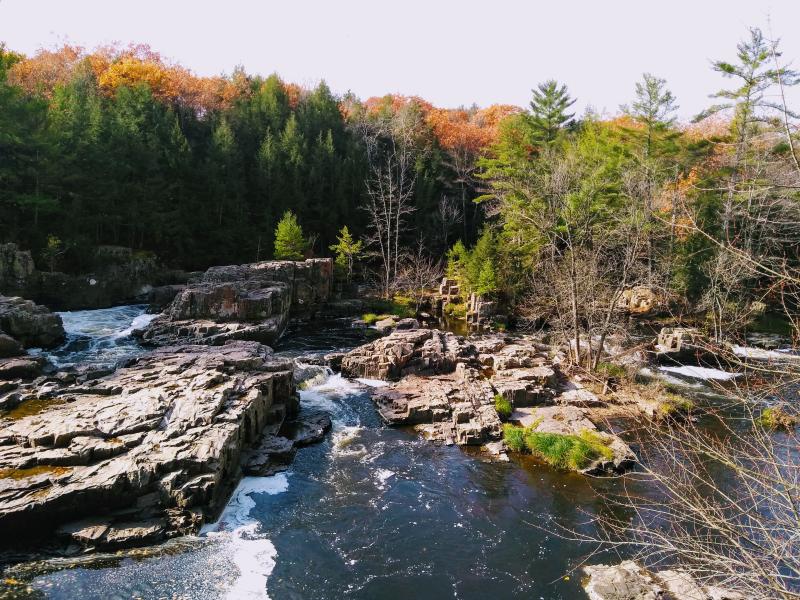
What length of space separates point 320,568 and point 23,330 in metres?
20.1

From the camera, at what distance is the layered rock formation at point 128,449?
10820 millimetres

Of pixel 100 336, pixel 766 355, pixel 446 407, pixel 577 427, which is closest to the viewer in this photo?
pixel 766 355

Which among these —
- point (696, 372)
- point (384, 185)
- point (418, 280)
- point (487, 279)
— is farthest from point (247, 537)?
point (384, 185)

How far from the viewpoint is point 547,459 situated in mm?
15109

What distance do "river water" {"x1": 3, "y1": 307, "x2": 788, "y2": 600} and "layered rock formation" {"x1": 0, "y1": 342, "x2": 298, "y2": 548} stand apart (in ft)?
2.48

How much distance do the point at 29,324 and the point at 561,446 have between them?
23312 millimetres

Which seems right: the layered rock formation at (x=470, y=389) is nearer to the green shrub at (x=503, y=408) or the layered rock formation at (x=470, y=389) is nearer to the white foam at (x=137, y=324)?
the green shrub at (x=503, y=408)

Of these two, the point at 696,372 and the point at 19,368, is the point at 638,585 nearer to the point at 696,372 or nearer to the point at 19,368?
the point at 696,372

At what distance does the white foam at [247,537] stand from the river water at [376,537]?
27 millimetres

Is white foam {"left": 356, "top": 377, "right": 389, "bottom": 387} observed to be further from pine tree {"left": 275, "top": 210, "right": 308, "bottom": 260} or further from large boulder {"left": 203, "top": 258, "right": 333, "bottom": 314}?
pine tree {"left": 275, "top": 210, "right": 308, "bottom": 260}

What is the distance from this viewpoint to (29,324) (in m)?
23.0


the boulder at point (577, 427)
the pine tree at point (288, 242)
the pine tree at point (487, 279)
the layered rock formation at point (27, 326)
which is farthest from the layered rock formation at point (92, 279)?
the boulder at point (577, 427)

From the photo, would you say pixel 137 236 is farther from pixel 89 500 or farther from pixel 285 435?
pixel 89 500

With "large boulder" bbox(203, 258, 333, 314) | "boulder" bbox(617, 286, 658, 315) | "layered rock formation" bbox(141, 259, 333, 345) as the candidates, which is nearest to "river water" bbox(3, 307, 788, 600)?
"layered rock formation" bbox(141, 259, 333, 345)
